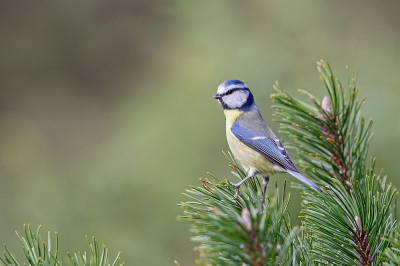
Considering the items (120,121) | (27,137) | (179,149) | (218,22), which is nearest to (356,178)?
(179,149)

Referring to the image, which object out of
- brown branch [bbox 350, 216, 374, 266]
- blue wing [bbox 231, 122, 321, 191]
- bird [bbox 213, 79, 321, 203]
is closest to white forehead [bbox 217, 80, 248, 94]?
bird [bbox 213, 79, 321, 203]

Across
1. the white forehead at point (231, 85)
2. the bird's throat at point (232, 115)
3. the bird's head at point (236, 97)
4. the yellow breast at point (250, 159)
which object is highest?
the white forehead at point (231, 85)

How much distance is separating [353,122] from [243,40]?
1915 mm

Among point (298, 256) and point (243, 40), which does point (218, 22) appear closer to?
point (243, 40)

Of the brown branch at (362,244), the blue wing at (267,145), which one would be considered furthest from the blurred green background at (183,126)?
the brown branch at (362,244)

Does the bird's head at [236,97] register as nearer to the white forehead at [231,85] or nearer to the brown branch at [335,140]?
the white forehead at [231,85]

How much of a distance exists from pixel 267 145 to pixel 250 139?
6cm

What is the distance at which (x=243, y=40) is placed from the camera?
8.39 ft

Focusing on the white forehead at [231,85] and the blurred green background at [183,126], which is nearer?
the white forehead at [231,85]

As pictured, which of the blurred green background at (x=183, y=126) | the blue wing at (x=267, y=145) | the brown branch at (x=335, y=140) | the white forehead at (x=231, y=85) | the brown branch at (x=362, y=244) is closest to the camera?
the brown branch at (x=362, y=244)

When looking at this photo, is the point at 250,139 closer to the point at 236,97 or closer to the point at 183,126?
the point at 236,97

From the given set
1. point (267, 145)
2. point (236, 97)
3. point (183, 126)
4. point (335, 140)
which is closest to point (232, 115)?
point (236, 97)

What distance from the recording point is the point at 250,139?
1194 millimetres

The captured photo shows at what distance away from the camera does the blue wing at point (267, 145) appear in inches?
41.6
